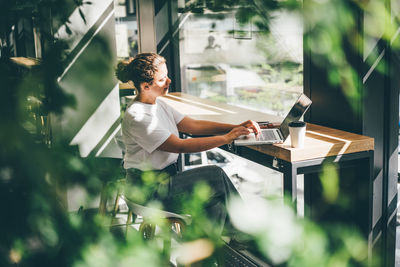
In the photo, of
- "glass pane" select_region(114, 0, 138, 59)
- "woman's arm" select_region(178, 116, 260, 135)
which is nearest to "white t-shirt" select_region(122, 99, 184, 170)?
"woman's arm" select_region(178, 116, 260, 135)

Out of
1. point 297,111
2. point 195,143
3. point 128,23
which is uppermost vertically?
point 128,23

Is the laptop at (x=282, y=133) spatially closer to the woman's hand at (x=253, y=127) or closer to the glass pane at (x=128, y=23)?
the woman's hand at (x=253, y=127)

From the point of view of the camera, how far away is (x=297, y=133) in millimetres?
1983

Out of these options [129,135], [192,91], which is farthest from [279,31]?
[192,91]

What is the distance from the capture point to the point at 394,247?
237 cm

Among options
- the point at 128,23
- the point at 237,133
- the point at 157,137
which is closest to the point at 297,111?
the point at 237,133

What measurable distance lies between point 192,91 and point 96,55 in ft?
13.3

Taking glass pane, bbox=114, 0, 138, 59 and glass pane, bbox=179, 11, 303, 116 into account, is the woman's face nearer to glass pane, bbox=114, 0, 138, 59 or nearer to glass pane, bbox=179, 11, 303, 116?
glass pane, bbox=179, 11, 303, 116

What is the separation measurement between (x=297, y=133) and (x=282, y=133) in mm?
197

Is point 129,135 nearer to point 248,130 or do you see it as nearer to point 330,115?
point 248,130

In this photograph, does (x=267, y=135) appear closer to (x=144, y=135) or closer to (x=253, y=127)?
(x=253, y=127)

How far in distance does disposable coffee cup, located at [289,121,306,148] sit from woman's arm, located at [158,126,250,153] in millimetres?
216

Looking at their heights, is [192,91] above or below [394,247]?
above

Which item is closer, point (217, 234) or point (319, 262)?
point (319, 262)
